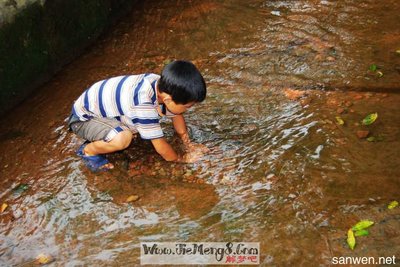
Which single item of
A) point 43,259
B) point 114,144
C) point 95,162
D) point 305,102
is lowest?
point 305,102

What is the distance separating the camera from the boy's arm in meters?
3.45

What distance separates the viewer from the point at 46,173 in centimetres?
343

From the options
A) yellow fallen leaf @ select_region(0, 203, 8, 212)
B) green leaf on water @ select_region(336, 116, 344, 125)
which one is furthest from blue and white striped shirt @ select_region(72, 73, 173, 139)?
green leaf on water @ select_region(336, 116, 344, 125)

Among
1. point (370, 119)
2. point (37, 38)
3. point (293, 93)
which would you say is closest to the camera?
point (370, 119)

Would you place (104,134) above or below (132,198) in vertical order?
above

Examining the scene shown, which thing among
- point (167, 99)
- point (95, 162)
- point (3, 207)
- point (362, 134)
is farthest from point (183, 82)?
point (3, 207)

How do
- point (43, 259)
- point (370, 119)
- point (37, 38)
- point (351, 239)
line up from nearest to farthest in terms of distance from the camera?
1. point (351, 239)
2. point (43, 259)
3. point (370, 119)
4. point (37, 38)

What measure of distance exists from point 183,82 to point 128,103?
52 centimetres

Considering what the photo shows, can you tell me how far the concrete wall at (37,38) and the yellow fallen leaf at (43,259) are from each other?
5.95 ft

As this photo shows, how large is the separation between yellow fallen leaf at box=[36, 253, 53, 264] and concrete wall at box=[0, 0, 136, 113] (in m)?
1.81

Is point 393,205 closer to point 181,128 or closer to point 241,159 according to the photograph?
point 241,159

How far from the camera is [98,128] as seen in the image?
3225 mm

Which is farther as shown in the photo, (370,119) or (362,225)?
(370,119)

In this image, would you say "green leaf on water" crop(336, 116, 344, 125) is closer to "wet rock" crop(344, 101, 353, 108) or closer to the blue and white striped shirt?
"wet rock" crop(344, 101, 353, 108)
